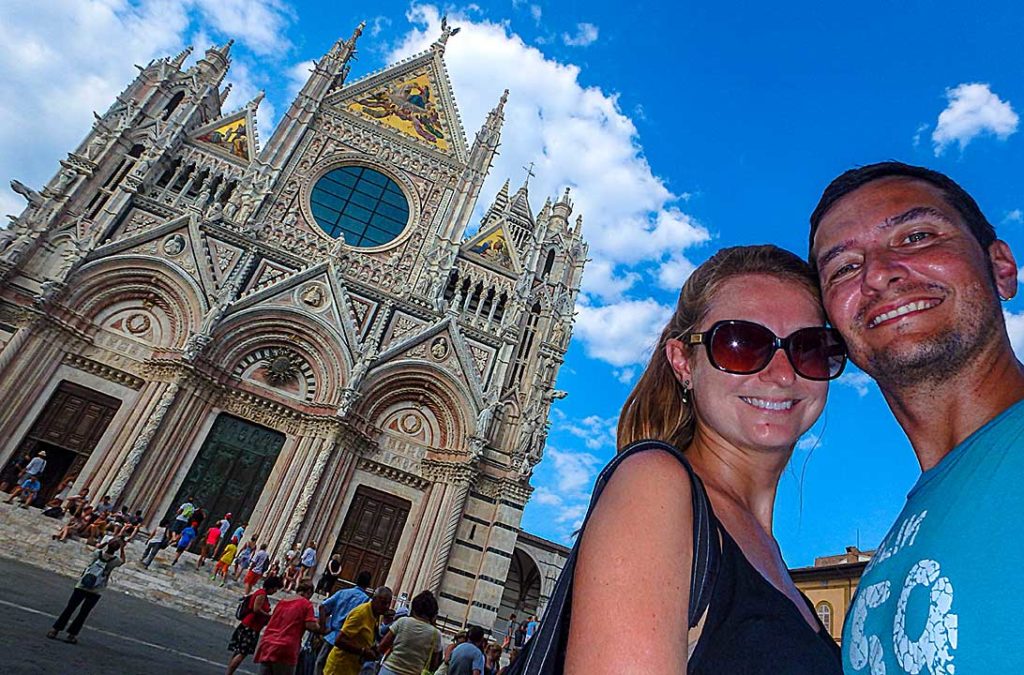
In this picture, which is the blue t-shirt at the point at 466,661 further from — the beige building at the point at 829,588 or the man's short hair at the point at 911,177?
the beige building at the point at 829,588

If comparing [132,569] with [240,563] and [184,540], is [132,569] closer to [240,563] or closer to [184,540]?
[184,540]

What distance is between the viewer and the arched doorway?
27.6 meters

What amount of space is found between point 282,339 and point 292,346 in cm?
33

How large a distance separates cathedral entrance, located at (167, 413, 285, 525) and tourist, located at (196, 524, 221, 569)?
105 centimetres

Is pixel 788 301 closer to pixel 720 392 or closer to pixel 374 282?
pixel 720 392

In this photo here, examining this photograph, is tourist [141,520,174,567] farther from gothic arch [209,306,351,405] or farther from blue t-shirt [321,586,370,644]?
blue t-shirt [321,586,370,644]

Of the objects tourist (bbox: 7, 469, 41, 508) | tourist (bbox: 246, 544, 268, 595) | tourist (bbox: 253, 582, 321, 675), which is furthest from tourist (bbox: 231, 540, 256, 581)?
tourist (bbox: 253, 582, 321, 675)

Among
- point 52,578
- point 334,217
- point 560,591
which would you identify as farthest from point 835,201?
point 334,217

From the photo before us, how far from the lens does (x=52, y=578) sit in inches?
381

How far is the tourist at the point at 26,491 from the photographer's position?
40.1 feet

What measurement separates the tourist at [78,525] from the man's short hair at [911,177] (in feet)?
46.9

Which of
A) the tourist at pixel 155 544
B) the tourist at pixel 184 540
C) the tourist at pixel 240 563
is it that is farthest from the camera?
the tourist at pixel 240 563

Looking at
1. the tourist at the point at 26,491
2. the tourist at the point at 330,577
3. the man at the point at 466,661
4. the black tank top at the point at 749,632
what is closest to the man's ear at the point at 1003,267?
the black tank top at the point at 749,632

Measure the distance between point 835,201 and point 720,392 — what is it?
88 centimetres
